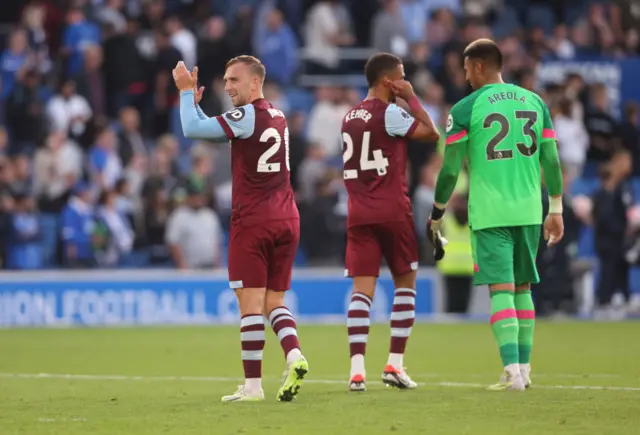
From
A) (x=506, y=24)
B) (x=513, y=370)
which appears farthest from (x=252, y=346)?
(x=506, y=24)

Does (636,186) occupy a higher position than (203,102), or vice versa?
(203,102)

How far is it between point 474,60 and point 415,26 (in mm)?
16213

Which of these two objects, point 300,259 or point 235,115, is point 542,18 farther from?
point 235,115

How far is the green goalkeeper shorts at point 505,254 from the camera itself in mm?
10617

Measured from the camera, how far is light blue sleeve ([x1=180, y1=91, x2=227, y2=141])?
1010cm

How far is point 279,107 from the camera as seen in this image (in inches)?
955

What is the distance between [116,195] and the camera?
73.3ft

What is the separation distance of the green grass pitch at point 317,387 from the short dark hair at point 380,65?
2.39m

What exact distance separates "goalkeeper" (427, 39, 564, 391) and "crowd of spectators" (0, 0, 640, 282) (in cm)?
1113

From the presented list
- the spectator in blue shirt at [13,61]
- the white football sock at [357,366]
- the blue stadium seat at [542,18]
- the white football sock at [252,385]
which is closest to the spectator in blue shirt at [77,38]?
the spectator in blue shirt at [13,61]

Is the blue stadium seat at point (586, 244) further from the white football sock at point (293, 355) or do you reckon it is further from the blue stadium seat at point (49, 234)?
the white football sock at point (293, 355)

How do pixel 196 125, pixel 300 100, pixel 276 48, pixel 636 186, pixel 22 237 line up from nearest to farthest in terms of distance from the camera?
pixel 196 125, pixel 22 237, pixel 276 48, pixel 636 186, pixel 300 100

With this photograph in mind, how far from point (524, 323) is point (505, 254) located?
1.89ft

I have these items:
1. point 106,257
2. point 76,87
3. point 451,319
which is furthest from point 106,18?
point 451,319
